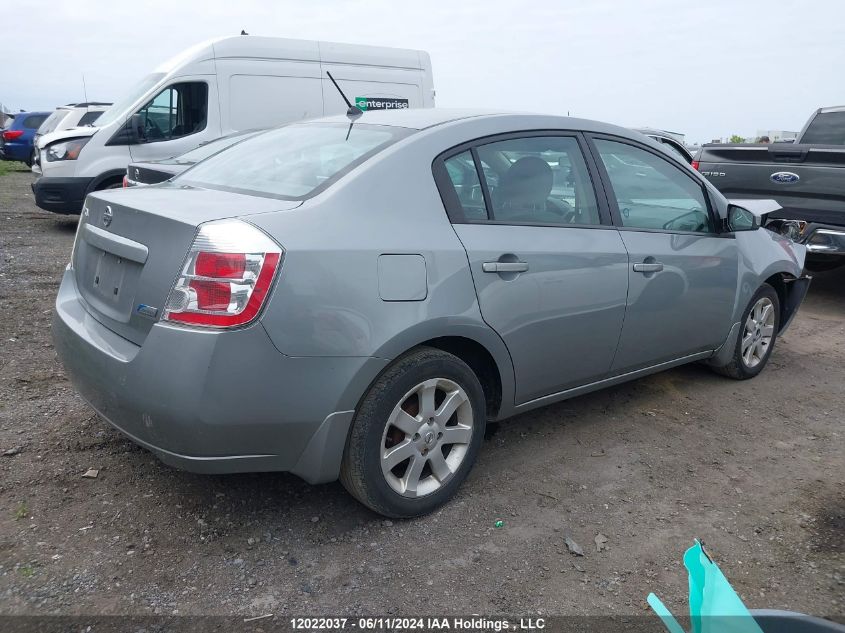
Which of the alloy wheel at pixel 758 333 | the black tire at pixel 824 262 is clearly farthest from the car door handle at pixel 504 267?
the black tire at pixel 824 262

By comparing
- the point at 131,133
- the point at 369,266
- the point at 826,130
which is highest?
the point at 826,130

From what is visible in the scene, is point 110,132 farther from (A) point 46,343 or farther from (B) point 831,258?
(B) point 831,258

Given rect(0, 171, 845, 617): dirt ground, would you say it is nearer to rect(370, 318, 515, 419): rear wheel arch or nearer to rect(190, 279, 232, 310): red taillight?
rect(370, 318, 515, 419): rear wheel arch

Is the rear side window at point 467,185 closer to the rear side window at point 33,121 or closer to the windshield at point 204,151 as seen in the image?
the windshield at point 204,151

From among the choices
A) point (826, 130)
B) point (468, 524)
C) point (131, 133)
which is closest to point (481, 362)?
point (468, 524)

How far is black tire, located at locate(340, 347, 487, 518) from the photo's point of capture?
277 cm

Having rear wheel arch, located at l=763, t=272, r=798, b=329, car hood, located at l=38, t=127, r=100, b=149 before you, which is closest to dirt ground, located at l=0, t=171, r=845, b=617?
rear wheel arch, located at l=763, t=272, r=798, b=329

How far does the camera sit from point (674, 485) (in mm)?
3443

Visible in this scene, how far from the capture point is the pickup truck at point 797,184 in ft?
21.5

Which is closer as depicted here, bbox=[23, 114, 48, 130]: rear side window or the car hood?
the car hood

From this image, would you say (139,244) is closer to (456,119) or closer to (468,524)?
(456,119)

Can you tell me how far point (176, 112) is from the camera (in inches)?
359

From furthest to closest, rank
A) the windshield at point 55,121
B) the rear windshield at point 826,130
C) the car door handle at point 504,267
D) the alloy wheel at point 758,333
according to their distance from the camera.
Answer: the windshield at point 55,121
the rear windshield at point 826,130
the alloy wheel at point 758,333
the car door handle at point 504,267

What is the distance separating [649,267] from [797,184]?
3.91 metres
